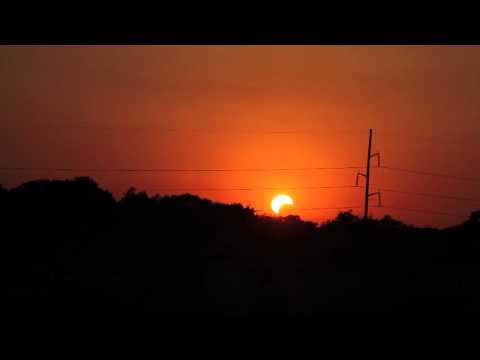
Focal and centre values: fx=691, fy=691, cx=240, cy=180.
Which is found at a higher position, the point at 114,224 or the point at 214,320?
the point at 114,224

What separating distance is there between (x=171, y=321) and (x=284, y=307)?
1539cm

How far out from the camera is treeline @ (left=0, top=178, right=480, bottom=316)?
17.3m

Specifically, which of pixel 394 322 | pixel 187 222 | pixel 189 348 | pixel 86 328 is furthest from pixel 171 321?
pixel 187 222

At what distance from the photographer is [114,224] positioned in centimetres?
2525

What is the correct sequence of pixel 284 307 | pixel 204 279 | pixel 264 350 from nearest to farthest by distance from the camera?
pixel 264 350, pixel 284 307, pixel 204 279

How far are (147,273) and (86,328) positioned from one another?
17022mm

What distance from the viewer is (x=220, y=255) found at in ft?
70.7

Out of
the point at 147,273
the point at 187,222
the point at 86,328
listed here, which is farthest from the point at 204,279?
the point at 86,328

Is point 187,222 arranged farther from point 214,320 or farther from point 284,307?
point 214,320

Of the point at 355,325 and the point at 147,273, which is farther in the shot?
the point at 147,273

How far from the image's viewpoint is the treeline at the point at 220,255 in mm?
17281
